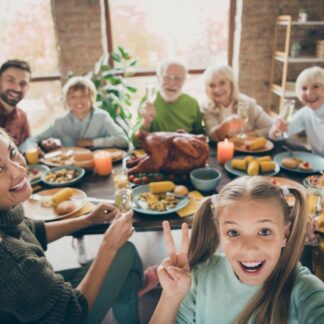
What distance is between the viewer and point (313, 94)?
7.02ft

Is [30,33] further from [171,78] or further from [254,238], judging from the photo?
[254,238]

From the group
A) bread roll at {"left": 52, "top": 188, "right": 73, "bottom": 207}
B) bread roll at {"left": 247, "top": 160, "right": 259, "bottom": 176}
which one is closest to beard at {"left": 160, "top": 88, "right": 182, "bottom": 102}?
bread roll at {"left": 247, "top": 160, "right": 259, "bottom": 176}

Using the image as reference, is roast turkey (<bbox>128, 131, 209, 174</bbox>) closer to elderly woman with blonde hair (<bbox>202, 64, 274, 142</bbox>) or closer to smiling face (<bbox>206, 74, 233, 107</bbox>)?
elderly woman with blonde hair (<bbox>202, 64, 274, 142</bbox>)

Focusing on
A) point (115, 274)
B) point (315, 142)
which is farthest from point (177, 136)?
point (315, 142)

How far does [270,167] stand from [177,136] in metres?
0.49

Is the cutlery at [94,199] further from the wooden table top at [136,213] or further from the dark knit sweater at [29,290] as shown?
the dark knit sweater at [29,290]

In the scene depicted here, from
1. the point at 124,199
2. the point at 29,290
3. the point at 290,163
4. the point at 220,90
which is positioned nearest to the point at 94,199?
the point at 124,199

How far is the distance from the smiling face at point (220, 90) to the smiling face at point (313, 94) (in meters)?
0.54

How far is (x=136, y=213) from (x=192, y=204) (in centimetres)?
24

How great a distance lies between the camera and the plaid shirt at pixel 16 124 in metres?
2.33

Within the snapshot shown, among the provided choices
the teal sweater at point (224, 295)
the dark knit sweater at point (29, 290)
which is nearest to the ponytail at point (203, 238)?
the teal sweater at point (224, 295)

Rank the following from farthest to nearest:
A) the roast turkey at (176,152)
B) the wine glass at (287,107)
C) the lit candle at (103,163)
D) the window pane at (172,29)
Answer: the window pane at (172,29), the wine glass at (287,107), the lit candle at (103,163), the roast turkey at (176,152)

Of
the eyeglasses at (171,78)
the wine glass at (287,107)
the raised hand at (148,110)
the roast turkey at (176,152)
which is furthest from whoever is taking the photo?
the eyeglasses at (171,78)

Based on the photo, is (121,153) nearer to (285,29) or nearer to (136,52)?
(136,52)
